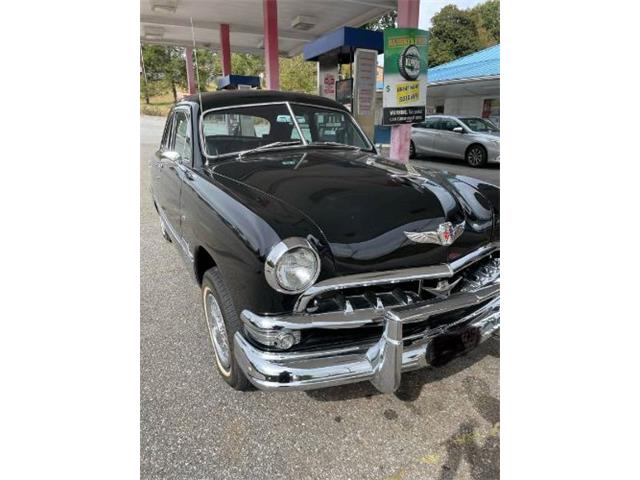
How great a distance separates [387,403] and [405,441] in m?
0.28

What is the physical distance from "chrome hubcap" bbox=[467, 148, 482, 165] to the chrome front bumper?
991cm

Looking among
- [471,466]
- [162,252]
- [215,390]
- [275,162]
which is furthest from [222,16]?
[471,466]

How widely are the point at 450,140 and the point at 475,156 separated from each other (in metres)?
0.93

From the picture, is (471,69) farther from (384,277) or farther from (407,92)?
(384,277)

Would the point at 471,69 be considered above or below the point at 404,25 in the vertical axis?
above

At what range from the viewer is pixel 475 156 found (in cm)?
1094

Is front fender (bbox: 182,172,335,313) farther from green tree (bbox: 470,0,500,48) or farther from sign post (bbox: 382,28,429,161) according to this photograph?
green tree (bbox: 470,0,500,48)

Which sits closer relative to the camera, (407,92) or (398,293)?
(398,293)

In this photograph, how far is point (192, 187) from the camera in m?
2.70

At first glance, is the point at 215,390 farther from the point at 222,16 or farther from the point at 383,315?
the point at 222,16

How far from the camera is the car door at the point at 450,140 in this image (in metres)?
11.2

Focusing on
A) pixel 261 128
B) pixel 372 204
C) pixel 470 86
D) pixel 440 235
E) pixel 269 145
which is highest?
pixel 470 86

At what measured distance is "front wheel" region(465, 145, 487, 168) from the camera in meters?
10.7

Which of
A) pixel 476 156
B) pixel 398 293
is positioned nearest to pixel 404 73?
pixel 476 156
